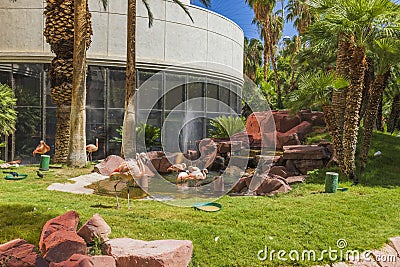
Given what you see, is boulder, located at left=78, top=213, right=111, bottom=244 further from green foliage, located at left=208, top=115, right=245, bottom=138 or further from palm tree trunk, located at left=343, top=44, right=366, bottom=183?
green foliage, located at left=208, top=115, right=245, bottom=138

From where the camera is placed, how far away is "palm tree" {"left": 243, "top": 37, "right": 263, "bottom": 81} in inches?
1265

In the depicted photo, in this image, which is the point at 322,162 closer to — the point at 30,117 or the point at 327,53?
the point at 327,53

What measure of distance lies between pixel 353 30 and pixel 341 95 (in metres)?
2.10

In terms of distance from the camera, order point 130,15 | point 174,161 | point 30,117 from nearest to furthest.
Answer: point 130,15 → point 174,161 → point 30,117

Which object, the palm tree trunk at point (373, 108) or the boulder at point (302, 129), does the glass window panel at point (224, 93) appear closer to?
the boulder at point (302, 129)

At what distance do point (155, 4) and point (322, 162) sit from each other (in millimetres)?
10583

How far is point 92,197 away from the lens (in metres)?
7.23

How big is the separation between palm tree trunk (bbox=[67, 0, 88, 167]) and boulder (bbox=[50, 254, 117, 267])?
743cm

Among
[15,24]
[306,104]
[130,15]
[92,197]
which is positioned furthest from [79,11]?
[306,104]

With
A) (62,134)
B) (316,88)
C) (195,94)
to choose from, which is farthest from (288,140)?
(62,134)

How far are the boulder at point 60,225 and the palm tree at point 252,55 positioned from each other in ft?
92.9

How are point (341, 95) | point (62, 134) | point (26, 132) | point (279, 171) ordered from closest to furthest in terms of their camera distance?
point (341, 95)
point (279, 171)
point (62, 134)
point (26, 132)

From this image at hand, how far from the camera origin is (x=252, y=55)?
34.3 m

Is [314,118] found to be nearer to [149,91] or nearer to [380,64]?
[380,64]
